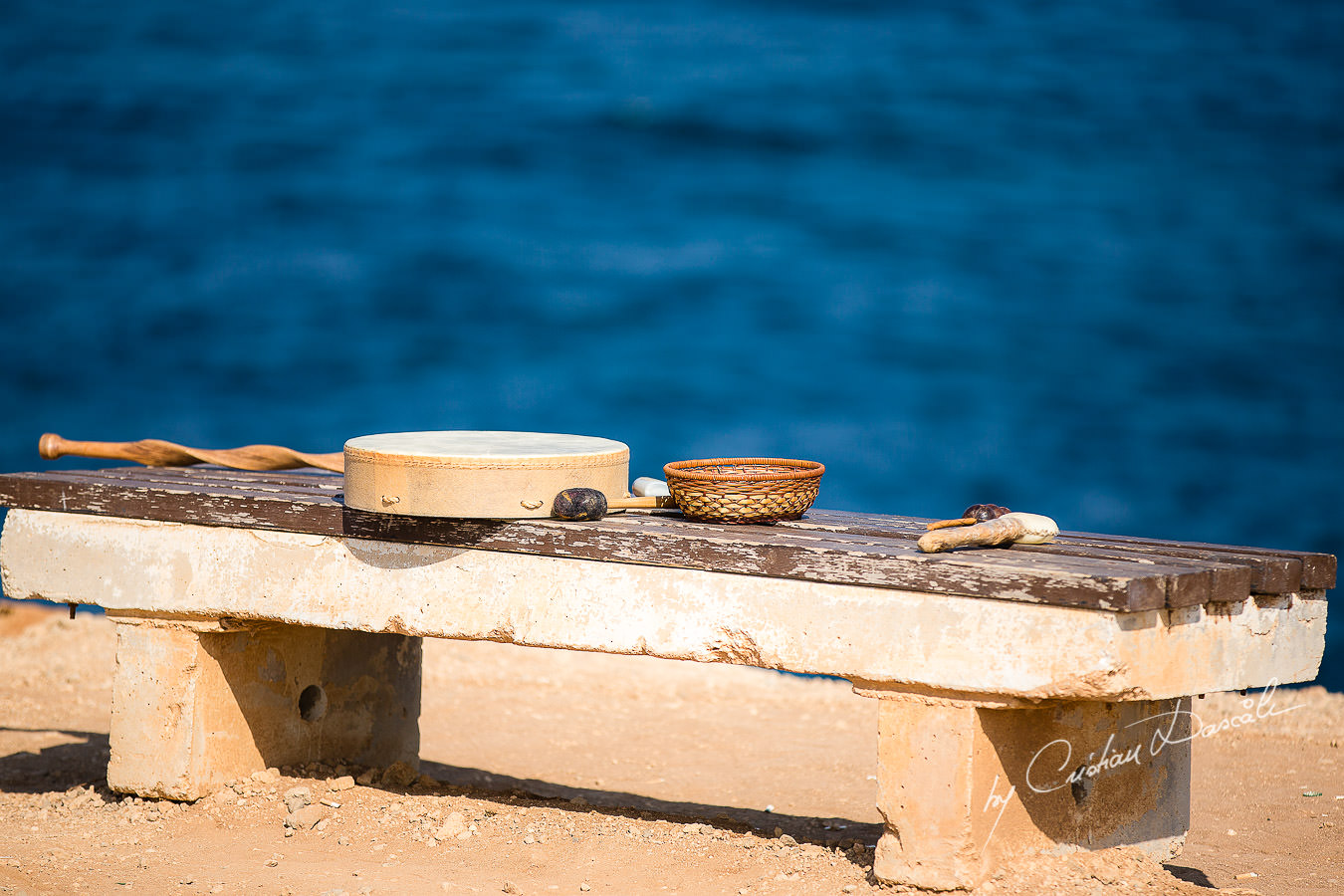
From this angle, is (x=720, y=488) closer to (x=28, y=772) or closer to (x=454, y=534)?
(x=454, y=534)

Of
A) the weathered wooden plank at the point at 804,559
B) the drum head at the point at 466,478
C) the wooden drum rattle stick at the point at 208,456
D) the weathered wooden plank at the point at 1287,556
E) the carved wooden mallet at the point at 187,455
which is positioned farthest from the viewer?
the wooden drum rattle stick at the point at 208,456

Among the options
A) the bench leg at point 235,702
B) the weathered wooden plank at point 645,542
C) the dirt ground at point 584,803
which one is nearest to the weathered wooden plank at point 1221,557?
the weathered wooden plank at point 645,542

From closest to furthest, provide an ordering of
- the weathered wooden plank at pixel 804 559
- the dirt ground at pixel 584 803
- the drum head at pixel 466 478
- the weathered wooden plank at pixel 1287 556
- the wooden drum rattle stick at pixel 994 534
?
the weathered wooden plank at pixel 804 559, the wooden drum rattle stick at pixel 994 534, the weathered wooden plank at pixel 1287 556, the drum head at pixel 466 478, the dirt ground at pixel 584 803

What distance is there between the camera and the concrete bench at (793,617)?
3391 millimetres

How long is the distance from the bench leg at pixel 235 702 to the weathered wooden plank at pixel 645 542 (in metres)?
0.44

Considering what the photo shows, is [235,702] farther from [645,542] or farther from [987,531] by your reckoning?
[987,531]

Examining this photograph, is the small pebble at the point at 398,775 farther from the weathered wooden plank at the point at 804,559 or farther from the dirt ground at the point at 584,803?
the weathered wooden plank at the point at 804,559

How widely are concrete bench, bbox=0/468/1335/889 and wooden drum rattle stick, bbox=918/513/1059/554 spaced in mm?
44

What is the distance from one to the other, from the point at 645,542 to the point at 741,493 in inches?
13.9

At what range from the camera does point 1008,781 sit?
3.70 m

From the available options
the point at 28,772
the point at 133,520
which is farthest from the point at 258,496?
the point at 28,772

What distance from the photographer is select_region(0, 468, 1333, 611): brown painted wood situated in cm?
331

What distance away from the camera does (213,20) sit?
44.3ft

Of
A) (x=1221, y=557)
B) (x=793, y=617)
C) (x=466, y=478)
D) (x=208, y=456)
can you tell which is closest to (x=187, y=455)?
(x=208, y=456)
